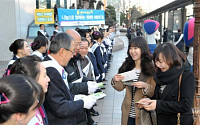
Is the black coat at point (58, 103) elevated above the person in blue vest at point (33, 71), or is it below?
below

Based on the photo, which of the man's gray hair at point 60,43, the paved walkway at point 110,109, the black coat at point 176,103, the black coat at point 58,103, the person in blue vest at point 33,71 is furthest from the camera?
the paved walkway at point 110,109

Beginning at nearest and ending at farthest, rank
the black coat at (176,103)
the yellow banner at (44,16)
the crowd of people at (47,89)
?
the crowd of people at (47,89)
the black coat at (176,103)
the yellow banner at (44,16)

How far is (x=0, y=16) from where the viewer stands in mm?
12078

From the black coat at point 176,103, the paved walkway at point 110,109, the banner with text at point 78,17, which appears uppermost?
the banner with text at point 78,17

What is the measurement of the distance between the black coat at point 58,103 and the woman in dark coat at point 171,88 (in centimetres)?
74

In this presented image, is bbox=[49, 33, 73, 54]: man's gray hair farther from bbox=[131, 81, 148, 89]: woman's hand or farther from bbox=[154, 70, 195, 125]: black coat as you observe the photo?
bbox=[154, 70, 195, 125]: black coat

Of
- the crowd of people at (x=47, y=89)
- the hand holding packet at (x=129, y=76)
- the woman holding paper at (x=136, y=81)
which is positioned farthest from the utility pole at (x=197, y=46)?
the crowd of people at (x=47, y=89)

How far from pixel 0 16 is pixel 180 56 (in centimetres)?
1106

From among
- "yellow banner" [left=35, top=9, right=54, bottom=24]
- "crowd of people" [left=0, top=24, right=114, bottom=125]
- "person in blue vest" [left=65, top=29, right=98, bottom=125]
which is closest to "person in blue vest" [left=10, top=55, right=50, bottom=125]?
"crowd of people" [left=0, top=24, right=114, bottom=125]

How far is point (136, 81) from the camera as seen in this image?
3.09 m

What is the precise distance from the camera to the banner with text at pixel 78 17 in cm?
1014

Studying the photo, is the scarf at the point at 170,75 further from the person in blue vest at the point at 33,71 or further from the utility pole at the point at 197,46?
the person in blue vest at the point at 33,71

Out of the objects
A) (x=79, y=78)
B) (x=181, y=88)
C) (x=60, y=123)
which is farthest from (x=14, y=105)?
(x=79, y=78)

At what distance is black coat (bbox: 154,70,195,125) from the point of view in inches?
95.1
